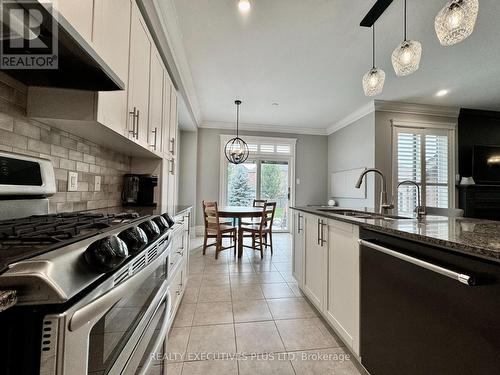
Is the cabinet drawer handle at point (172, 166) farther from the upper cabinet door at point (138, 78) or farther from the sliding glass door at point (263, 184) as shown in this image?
the sliding glass door at point (263, 184)

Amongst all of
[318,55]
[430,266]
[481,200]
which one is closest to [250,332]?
[430,266]

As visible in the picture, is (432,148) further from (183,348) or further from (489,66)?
(183,348)

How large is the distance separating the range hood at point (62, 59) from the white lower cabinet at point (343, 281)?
1511 millimetres

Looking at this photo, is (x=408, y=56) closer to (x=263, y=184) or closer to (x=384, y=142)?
(x=384, y=142)

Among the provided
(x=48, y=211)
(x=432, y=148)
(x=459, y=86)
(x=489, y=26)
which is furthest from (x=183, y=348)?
(x=432, y=148)

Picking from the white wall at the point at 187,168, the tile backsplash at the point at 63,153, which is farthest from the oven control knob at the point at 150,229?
the white wall at the point at 187,168

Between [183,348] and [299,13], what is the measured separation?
2868 millimetres

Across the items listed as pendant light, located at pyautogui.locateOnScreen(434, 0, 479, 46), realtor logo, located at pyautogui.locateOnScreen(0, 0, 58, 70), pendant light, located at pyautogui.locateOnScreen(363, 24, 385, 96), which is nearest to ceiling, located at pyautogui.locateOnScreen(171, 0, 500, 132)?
pendant light, located at pyautogui.locateOnScreen(363, 24, 385, 96)

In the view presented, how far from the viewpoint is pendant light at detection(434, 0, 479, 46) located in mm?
1219

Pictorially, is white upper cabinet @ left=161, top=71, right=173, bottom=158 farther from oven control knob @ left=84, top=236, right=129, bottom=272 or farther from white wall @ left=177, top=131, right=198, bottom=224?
white wall @ left=177, top=131, right=198, bottom=224

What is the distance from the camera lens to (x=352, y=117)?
4633 mm

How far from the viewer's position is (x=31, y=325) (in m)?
0.39

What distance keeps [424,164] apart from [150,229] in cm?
494

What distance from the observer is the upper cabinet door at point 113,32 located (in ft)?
3.39
